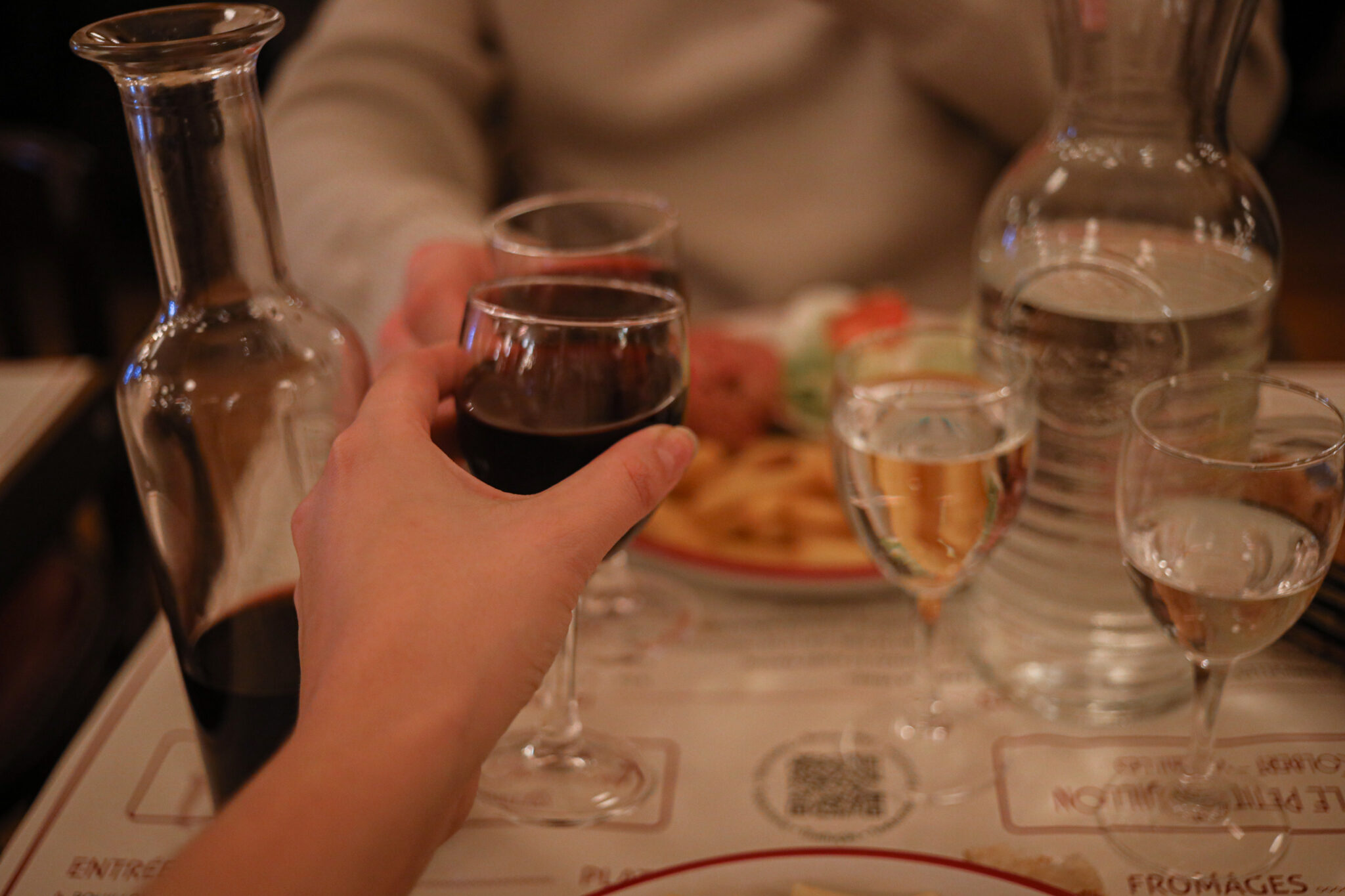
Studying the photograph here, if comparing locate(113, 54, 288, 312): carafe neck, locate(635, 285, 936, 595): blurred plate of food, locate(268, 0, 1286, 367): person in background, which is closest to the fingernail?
locate(635, 285, 936, 595): blurred plate of food

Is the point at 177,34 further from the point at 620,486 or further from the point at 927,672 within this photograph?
the point at 927,672

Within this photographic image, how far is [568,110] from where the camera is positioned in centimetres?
139

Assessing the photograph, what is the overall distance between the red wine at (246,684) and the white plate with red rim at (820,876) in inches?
8.0

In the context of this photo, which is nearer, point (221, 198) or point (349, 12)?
point (221, 198)

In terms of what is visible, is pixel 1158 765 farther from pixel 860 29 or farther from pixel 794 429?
pixel 860 29

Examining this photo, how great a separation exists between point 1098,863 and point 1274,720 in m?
0.16

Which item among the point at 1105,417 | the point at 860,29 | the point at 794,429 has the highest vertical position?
the point at 860,29

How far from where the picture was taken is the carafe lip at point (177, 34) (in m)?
0.46

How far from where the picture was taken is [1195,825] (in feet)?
1.83

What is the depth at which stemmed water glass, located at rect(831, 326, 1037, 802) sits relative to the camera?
570 millimetres

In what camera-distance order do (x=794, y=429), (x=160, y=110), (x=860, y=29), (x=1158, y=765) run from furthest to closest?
1. (x=860, y=29)
2. (x=794, y=429)
3. (x=1158, y=765)
4. (x=160, y=110)

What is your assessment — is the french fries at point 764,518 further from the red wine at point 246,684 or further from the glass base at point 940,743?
the red wine at point 246,684

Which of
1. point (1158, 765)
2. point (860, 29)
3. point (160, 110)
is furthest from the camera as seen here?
point (860, 29)

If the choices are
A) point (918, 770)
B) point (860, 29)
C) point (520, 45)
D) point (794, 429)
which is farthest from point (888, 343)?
point (520, 45)
